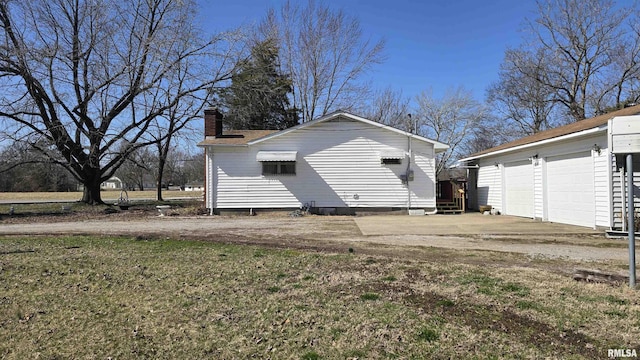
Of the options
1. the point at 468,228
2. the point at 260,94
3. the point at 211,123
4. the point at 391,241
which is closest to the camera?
the point at 391,241

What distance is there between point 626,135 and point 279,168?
1343 cm

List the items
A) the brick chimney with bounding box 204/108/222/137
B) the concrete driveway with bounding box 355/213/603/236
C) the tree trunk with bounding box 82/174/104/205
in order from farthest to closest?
the tree trunk with bounding box 82/174/104/205, the brick chimney with bounding box 204/108/222/137, the concrete driveway with bounding box 355/213/603/236

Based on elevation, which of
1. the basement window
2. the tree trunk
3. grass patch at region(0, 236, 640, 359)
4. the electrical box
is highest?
the basement window

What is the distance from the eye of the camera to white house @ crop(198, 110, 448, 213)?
55.3 ft

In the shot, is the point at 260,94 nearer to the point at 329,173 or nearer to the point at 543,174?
the point at 329,173

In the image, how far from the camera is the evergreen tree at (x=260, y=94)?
942 inches

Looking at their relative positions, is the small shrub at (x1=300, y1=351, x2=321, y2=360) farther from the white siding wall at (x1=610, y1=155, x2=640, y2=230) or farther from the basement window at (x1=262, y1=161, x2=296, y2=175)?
the basement window at (x1=262, y1=161, x2=296, y2=175)

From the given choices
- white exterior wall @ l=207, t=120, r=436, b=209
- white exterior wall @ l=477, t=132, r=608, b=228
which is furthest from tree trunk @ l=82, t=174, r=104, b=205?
white exterior wall @ l=477, t=132, r=608, b=228

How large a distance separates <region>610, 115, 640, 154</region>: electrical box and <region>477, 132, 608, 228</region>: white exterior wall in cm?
704

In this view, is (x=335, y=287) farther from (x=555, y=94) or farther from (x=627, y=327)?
(x=555, y=94)

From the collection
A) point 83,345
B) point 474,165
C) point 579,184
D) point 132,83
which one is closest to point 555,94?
point 474,165

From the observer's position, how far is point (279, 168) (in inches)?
669

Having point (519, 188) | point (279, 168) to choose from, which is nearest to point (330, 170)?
point (279, 168)

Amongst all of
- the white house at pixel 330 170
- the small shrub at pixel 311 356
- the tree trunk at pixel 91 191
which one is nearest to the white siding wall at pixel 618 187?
the white house at pixel 330 170
